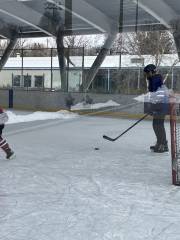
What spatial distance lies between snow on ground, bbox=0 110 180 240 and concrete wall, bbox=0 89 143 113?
6.25 meters

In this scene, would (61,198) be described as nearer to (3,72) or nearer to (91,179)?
(91,179)

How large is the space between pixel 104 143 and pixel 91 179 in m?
2.89

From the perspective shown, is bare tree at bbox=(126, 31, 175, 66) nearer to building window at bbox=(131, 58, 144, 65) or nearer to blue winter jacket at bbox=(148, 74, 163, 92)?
building window at bbox=(131, 58, 144, 65)

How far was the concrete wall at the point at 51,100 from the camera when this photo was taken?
1366cm

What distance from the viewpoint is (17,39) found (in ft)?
61.6

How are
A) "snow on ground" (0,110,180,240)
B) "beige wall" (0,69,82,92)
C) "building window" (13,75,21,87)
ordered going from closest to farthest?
1. "snow on ground" (0,110,180,240)
2. "beige wall" (0,69,82,92)
3. "building window" (13,75,21,87)

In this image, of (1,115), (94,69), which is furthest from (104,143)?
(94,69)

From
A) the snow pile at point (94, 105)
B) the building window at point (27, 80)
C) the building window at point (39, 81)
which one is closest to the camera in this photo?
the snow pile at point (94, 105)

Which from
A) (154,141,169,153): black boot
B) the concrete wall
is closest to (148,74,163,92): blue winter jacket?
(154,141,169,153): black boot

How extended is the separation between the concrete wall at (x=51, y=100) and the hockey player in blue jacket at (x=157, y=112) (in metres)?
6.37

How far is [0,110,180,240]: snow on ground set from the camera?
3.02 metres

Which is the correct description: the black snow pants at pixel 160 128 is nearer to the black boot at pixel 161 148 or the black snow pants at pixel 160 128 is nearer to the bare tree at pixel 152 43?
the black boot at pixel 161 148

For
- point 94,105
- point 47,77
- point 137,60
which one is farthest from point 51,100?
point 137,60

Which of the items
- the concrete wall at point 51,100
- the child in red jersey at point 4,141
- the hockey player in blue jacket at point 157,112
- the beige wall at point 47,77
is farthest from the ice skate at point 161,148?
the beige wall at point 47,77
